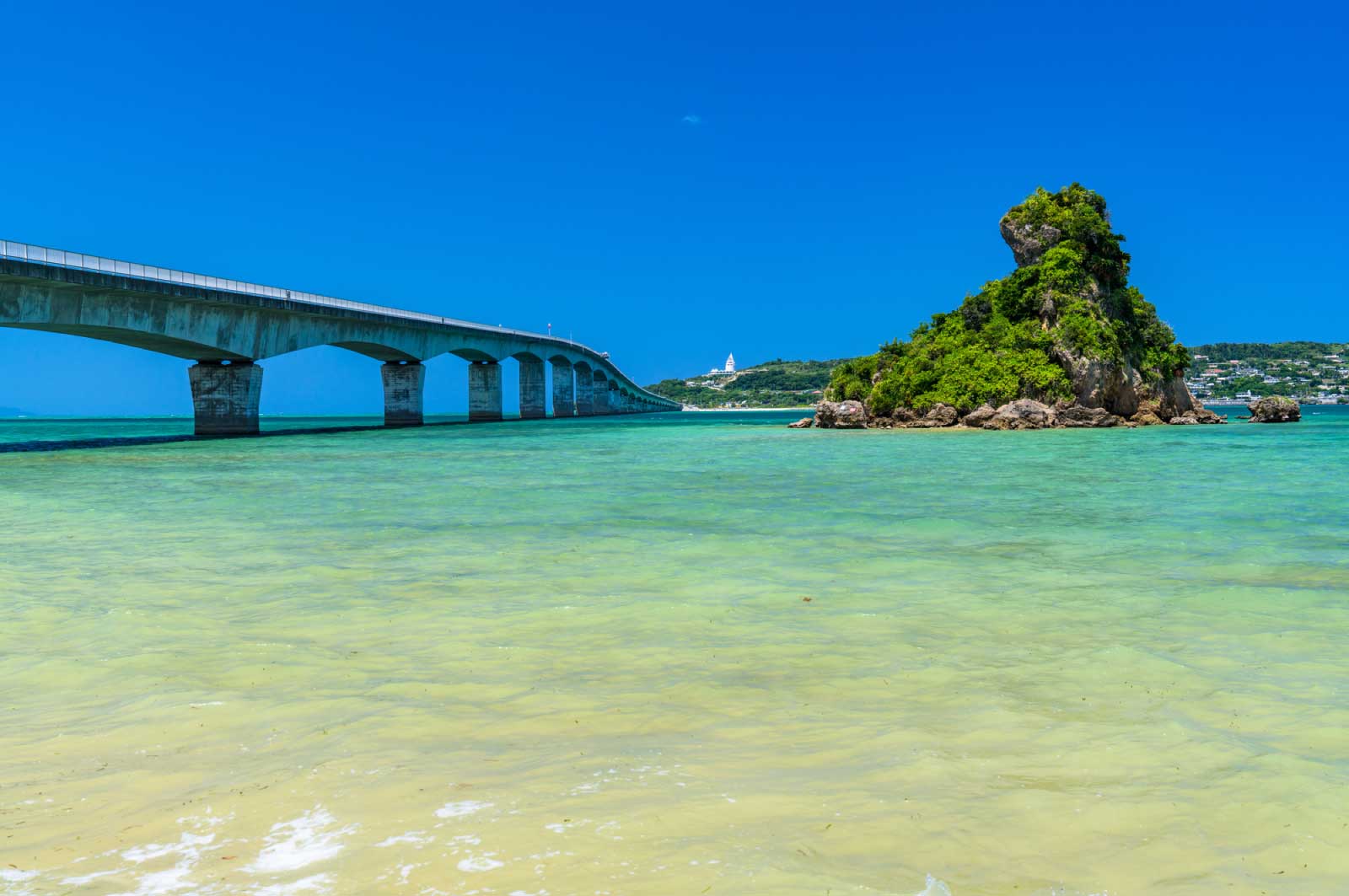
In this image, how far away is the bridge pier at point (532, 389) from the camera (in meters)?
99.9

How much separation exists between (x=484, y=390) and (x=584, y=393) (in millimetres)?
36750

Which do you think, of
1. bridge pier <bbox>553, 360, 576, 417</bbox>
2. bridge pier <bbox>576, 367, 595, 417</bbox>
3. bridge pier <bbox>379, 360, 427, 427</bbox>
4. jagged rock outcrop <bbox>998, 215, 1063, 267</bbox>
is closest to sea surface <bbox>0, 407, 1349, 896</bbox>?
jagged rock outcrop <bbox>998, 215, 1063, 267</bbox>

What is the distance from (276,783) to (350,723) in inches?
32.2

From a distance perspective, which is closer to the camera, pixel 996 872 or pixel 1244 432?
pixel 996 872

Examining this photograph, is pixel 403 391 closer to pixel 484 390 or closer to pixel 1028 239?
pixel 484 390

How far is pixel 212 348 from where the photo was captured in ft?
155

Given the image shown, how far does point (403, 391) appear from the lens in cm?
7294

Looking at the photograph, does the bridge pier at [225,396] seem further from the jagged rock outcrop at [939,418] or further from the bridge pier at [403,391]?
the jagged rock outcrop at [939,418]

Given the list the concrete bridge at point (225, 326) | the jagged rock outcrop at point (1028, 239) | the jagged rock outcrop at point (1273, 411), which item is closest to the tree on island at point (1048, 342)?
the jagged rock outcrop at point (1028, 239)

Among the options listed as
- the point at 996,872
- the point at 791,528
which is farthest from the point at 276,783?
the point at 791,528

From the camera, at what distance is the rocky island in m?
56.2

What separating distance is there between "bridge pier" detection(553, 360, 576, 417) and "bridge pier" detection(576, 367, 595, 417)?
4459 millimetres

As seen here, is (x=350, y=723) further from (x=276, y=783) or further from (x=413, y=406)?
(x=413, y=406)

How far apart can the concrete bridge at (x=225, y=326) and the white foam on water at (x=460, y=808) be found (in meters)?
38.3
